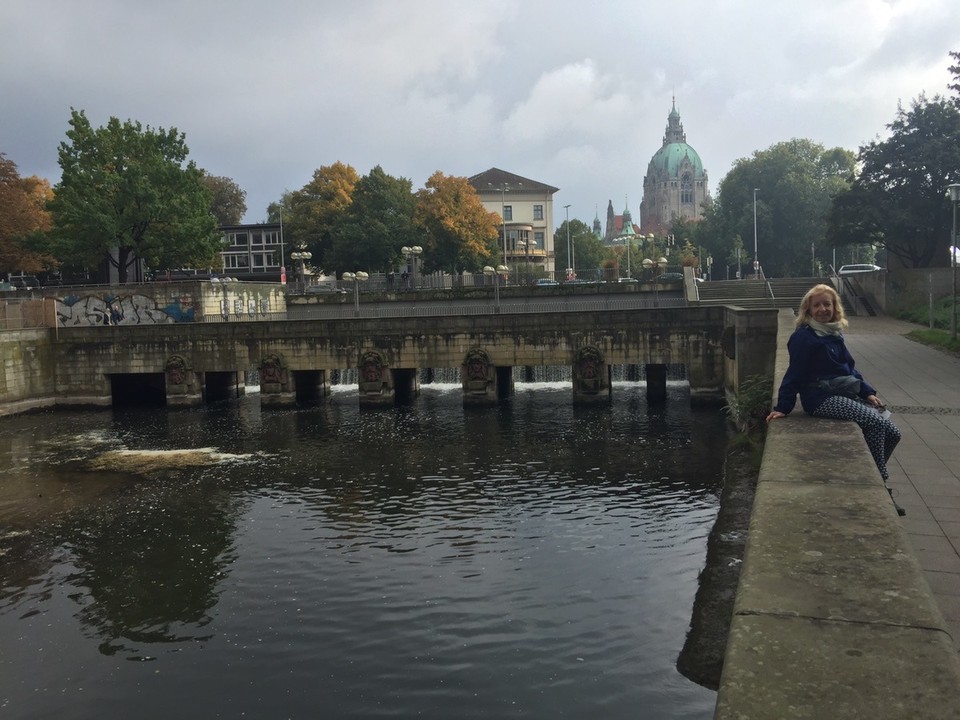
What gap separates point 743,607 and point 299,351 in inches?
1347

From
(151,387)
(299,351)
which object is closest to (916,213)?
(299,351)

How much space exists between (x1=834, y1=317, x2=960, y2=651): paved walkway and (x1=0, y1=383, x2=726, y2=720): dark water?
314 cm

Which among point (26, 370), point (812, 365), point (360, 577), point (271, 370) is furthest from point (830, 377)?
point (26, 370)

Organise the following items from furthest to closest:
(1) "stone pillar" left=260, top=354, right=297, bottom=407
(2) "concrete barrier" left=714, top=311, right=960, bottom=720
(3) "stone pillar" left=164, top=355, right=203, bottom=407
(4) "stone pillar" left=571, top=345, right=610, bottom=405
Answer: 1. (3) "stone pillar" left=164, top=355, right=203, bottom=407
2. (1) "stone pillar" left=260, top=354, right=297, bottom=407
3. (4) "stone pillar" left=571, top=345, right=610, bottom=405
4. (2) "concrete barrier" left=714, top=311, right=960, bottom=720

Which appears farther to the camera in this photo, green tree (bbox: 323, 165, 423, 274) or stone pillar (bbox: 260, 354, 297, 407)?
green tree (bbox: 323, 165, 423, 274)

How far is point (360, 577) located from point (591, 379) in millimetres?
21142

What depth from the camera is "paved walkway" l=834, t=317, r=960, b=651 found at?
686 cm

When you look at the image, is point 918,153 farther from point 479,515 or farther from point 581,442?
point 479,515

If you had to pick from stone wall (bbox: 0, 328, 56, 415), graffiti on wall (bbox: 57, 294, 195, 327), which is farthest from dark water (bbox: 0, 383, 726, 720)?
graffiti on wall (bbox: 57, 294, 195, 327)

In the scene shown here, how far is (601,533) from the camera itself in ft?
52.2

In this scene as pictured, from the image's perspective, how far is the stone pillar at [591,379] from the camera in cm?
3378

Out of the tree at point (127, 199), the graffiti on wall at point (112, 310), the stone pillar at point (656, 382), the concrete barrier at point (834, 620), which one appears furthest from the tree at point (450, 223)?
the concrete barrier at point (834, 620)

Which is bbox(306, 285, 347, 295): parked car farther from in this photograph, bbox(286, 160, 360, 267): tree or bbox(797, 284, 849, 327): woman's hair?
bbox(797, 284, 849, 327): woman's hair

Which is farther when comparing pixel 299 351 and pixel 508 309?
pixel 508 309
